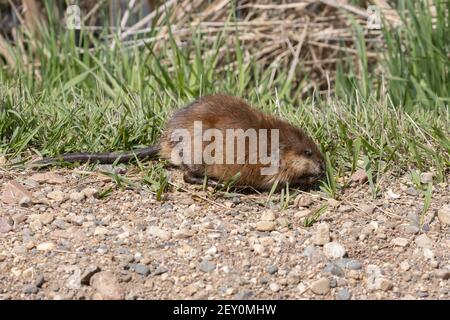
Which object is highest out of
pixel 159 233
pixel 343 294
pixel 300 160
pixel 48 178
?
→ pixel 300 160

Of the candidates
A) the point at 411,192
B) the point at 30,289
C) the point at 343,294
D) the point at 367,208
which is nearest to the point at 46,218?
the point at 30,289

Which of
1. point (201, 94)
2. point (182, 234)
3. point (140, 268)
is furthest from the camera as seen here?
point (201, 94)

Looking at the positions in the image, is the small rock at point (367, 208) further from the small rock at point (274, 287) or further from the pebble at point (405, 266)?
the small rock at point (274, 287)

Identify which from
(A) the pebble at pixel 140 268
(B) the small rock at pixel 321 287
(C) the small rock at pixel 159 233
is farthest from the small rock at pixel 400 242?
(A) the pebble at pixel 140 268

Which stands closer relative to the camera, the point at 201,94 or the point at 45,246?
the point at 45,246

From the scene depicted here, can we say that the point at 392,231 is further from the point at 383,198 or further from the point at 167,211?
the point at 167,211

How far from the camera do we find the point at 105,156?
4.09 m

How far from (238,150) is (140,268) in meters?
0.90

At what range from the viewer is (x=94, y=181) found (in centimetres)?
394

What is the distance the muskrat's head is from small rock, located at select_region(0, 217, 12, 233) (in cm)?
130

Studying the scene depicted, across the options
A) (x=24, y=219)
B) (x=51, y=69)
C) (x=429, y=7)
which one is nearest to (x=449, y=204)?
(x=24, y=219)

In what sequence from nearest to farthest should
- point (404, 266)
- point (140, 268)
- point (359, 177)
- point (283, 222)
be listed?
point (140, 268) < point (404, 266) < point (283, 222) < point (359, 177)

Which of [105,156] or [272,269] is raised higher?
[105,156]

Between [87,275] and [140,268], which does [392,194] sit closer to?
[140,268]
